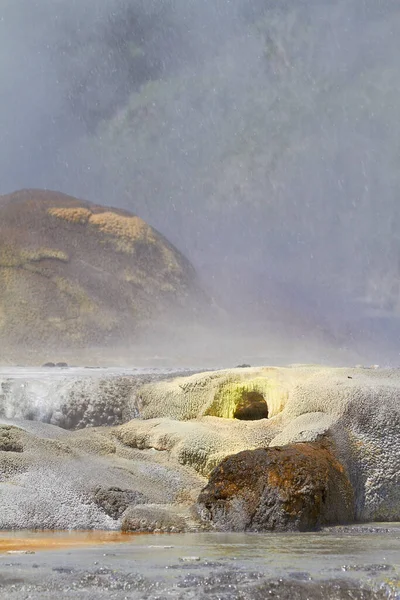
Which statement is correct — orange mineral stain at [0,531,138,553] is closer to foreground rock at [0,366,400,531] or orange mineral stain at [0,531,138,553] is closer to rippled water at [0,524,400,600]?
rippled water at [0,524,400,600]

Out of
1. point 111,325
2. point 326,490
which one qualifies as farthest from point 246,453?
point 111,325

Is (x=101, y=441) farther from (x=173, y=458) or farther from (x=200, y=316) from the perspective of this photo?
(x=200, y=316)

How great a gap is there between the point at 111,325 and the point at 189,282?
4.47 metres

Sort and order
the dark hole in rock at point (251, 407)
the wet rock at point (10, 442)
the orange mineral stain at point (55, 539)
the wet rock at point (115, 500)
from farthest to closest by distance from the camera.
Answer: the dark hole in rock at point (251, 407) → the wet rock at point (10, 442) → the wet rock at point (115, 500) → the orange mineral stain at point (55, 539)

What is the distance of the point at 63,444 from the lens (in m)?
7.44

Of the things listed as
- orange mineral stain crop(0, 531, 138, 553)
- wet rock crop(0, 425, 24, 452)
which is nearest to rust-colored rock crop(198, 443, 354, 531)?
orange mineral stain crop(0, 531, 138, 553)

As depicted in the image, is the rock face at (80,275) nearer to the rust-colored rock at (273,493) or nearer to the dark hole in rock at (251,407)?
the dark hole in rock at (251,407)

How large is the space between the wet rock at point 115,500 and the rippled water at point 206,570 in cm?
122

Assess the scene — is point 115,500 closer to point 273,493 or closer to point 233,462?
point 233,462

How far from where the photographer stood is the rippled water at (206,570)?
124 inches

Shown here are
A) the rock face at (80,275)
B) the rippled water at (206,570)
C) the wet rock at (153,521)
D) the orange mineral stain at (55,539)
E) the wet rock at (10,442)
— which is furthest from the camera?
the rock face at (80,275)

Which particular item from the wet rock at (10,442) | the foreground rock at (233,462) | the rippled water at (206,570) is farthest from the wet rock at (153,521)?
the wet rock at (10,442)

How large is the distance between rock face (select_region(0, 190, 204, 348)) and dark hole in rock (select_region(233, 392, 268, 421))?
49.0 ft

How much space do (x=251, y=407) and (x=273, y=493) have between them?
3.81 metres
